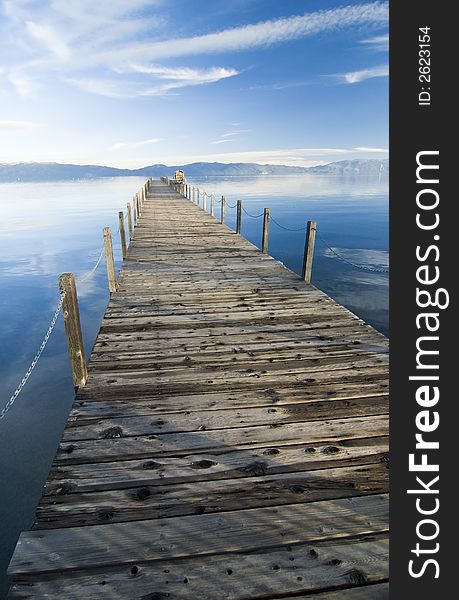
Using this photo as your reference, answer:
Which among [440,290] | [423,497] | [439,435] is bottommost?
[423,497]

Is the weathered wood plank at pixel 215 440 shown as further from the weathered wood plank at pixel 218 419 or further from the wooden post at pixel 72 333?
the wooden post at pixel 72 333

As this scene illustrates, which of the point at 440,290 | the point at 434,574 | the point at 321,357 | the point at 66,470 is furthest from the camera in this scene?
the point at 321,357

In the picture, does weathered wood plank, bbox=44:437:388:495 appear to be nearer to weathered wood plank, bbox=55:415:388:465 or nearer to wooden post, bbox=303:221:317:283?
weathered wood plank, bbox=55:415:388:465

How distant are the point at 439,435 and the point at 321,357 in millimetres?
3104

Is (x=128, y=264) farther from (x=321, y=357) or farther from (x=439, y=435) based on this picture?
(x=439, y=435)

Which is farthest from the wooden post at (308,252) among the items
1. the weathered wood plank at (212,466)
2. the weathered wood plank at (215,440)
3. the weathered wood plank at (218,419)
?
the weathered wood plank at (212,466)

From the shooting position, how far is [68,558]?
216cm

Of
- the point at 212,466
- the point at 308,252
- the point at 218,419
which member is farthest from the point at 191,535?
the point at 308,252

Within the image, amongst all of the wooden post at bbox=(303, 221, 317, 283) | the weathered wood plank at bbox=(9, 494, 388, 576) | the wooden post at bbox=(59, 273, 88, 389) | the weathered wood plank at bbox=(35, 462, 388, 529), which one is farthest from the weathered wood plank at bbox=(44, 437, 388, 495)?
the wooden post at bbox=(303, 221, 317, 283)

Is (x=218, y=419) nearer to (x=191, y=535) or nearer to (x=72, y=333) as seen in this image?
(x=191, y=535)

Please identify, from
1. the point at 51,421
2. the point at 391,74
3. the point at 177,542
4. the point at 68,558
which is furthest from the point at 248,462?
the point at 51,421

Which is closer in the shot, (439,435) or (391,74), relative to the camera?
(439,435)

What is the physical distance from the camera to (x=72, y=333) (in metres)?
4.14

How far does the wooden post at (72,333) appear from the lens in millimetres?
4070
